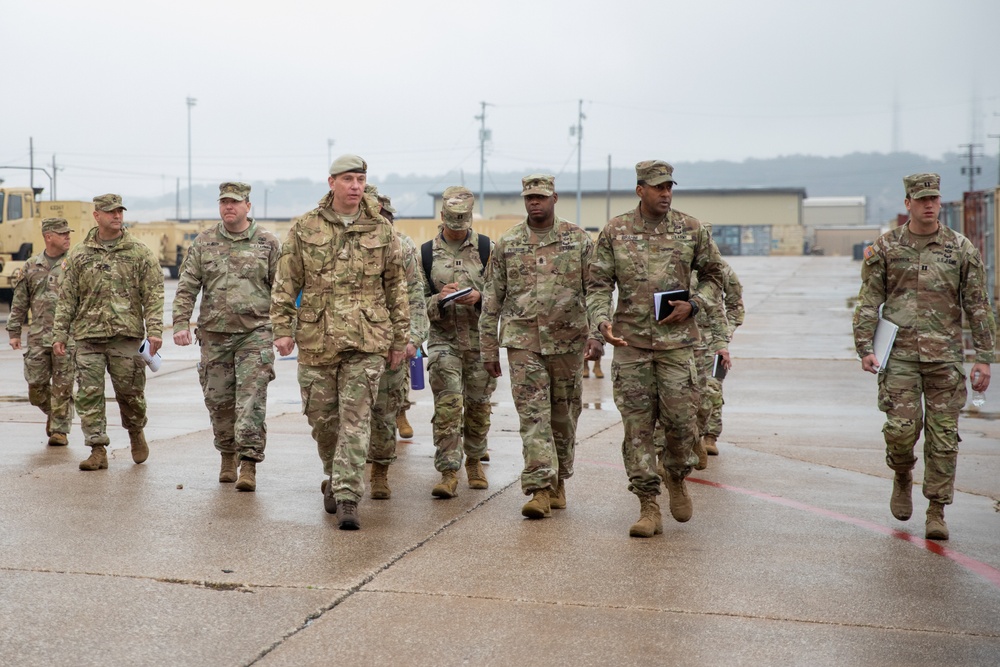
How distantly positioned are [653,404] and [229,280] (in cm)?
311

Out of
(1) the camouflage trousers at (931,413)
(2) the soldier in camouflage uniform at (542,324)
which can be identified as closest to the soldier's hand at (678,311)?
(2) the soldier in camouflage uniform at (542,324)

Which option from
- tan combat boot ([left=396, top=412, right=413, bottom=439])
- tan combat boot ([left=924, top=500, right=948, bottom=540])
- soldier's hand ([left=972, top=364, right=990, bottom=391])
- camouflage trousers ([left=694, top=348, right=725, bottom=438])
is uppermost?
soldier's hand ([left=972, top=364, right=990, bottom=391])

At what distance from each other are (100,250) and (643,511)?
4511 millimetres

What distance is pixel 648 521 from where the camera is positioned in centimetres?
669

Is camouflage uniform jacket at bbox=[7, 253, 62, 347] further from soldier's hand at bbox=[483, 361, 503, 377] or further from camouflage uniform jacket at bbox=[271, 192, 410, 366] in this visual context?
soldier's hand at bbox=[483, 361, 503, 377]

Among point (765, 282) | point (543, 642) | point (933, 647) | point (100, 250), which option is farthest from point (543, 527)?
point (765, 282)

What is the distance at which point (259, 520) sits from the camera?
6.99 metres

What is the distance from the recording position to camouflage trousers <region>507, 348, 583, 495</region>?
23.2 feet

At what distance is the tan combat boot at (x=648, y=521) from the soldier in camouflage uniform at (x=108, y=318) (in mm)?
3855

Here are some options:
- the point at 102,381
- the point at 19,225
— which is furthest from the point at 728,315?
the point at 19,225

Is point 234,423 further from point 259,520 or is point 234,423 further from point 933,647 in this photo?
point 933,647

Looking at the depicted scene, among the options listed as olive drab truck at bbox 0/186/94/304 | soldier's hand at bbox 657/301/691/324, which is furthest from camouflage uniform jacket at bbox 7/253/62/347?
olive drab truck at bbox 0/186/94/304

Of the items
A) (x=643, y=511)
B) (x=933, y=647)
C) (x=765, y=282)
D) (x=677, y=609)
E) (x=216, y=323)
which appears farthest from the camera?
(x=765, y=282)

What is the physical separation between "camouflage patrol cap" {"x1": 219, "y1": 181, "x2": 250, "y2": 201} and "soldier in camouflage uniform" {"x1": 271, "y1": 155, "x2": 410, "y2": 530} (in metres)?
1.19
